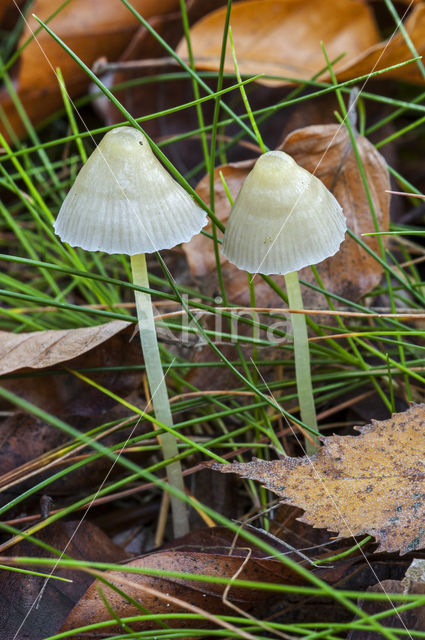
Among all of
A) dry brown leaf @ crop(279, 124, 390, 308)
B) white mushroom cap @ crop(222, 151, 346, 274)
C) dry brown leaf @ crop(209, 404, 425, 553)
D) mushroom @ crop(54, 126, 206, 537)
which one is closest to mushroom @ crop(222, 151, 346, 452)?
white mushroom cap @ crop(222, 151, 346, 274)

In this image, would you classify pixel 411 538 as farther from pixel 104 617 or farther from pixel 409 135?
pixel 409 135

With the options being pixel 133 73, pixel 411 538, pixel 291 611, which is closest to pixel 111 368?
pixel 291 611

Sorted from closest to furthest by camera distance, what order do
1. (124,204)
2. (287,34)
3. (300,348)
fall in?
(124,204) → (300,348) → (287,34)

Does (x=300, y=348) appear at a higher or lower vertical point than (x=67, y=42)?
lower

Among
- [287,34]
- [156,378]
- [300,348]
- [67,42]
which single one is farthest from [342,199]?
[67,42]

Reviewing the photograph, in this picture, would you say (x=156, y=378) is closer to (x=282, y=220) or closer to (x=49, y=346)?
(x=49, y=346)

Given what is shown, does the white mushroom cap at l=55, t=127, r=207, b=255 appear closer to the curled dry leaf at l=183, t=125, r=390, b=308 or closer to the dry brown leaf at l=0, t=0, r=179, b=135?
the curled dry leaf at l=183, t=125, r=390, b=308

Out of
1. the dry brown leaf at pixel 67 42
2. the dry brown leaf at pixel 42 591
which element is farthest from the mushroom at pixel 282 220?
the dry brown leaf at pixel 67 42
